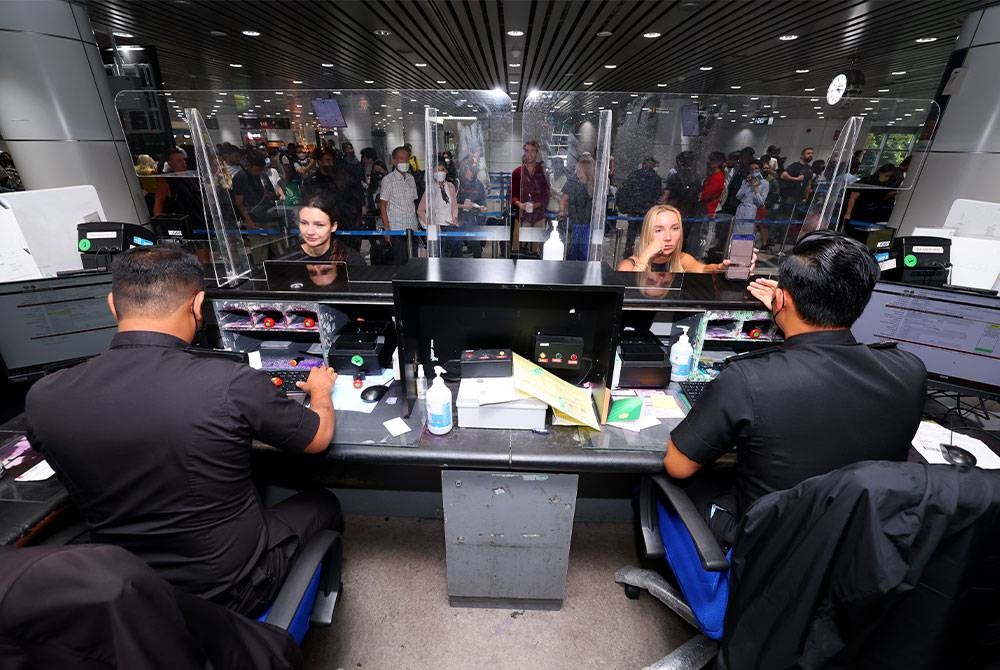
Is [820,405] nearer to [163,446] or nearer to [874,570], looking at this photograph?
[874,570]

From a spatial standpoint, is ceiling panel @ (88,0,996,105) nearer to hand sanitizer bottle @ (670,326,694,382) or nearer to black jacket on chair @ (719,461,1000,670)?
hand sanitizer bottle @ (670,326,694,382)

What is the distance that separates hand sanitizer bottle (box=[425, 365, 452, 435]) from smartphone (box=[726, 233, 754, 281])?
4.88 ft

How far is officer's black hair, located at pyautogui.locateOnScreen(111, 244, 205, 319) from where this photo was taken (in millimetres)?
1201

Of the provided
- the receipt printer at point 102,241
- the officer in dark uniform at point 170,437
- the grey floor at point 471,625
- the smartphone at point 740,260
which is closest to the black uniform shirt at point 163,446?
the officer in dark uniform at point 170,437

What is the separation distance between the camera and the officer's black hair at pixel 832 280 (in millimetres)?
1178

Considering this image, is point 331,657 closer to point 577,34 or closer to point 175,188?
point 175,188

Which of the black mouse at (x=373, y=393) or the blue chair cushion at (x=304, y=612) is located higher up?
the black mouse at (x=373, y=393)

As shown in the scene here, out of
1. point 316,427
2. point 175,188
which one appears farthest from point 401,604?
point 175,188

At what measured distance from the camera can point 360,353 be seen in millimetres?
1846

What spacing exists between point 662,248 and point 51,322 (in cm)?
280

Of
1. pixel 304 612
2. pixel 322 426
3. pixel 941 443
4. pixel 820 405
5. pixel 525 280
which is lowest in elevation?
pixel 304 612

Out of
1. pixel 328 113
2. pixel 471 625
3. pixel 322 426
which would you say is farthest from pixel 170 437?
pixel 328 113

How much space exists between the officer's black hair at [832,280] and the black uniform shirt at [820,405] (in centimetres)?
6

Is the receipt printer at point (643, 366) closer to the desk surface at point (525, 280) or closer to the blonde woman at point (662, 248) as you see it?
the desk surface at point (525, 280)
